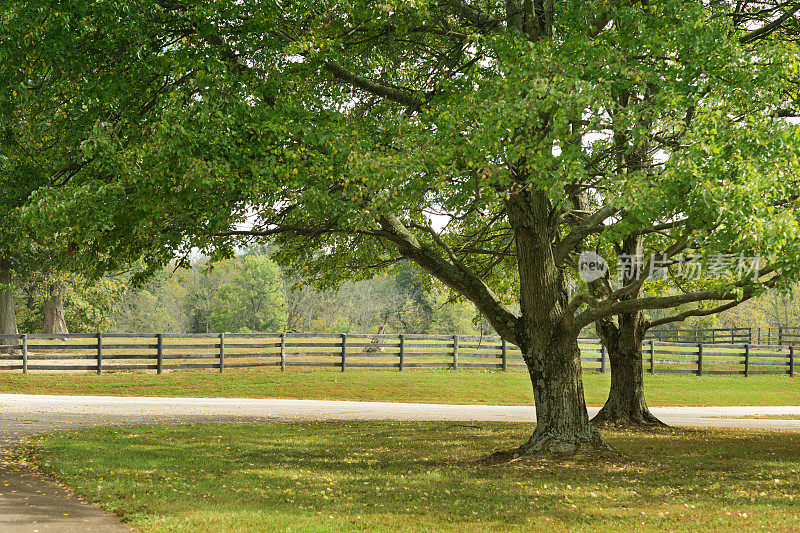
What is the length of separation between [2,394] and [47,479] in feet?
43.0

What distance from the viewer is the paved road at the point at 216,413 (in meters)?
13.5

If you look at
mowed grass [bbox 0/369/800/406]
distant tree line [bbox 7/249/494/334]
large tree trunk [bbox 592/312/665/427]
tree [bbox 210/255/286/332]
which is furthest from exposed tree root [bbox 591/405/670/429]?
tree [bbox 210/255/286/332]

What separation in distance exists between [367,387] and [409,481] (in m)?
13.7

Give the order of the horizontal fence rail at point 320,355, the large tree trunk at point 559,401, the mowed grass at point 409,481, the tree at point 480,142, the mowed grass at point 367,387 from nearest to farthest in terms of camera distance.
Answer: the mowed grass at point 409,481, the tree at point 480,142, the large tree trunk at point 559,401, the mowed grass at point 367,387, the horizontal fence rail at point 320,355

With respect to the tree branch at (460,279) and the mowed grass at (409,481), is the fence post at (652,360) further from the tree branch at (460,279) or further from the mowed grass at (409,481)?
the tree branch at (460,279)

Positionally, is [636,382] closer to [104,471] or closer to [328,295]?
[104,471]

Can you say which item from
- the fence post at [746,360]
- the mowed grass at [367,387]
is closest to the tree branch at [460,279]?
the mowed grass at [367,387]

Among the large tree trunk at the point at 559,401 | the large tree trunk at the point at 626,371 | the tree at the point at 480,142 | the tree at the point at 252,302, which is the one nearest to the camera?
the tree at the point at 480,142

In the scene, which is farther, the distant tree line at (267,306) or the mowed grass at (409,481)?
the distant tree line at (267,306)

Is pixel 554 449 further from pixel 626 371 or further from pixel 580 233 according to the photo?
pixel 626 371

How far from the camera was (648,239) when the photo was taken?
51.3ft

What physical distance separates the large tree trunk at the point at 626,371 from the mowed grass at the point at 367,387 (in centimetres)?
610

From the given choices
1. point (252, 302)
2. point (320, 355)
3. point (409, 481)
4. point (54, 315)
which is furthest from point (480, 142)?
point (252, 302)

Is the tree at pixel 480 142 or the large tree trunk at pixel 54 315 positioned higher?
the tree at pixel 480 142
